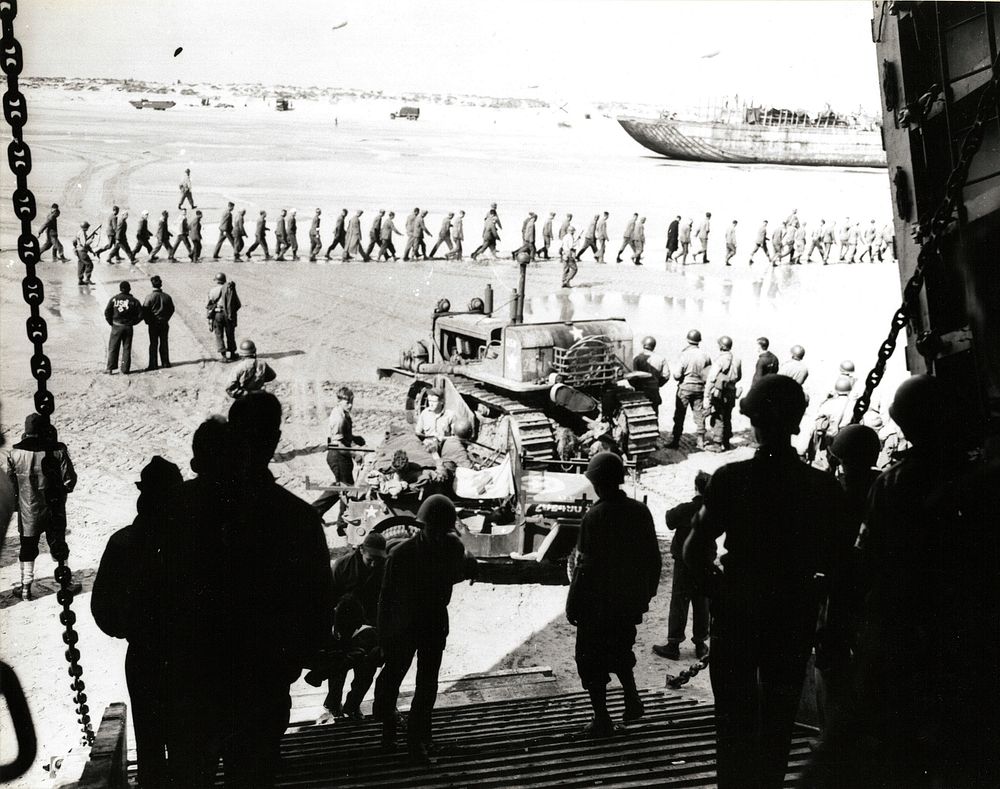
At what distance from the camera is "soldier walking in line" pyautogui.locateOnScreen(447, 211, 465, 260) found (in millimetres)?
27656

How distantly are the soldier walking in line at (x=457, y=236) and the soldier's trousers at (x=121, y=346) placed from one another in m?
12.4

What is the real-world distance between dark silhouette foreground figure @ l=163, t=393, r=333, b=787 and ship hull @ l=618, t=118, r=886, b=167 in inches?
1471

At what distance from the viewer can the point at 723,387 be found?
13.9 meters

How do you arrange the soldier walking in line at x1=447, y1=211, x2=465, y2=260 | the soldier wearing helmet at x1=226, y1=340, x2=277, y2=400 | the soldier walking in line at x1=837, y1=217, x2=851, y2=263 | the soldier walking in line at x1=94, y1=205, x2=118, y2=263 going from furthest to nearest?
the soldier walking in line at x1=837, y1=217, x2=851, y2=263, the soldier walking in line at x1=447, y1=211, x2=465, y2=260, the soldier walking in line at x1=94, y1=205, x2=118, y2=263, the soldier wearing helmet at x1=226, y1=340, x2=277, y2=400

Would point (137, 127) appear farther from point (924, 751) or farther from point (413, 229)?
point (924, 751)

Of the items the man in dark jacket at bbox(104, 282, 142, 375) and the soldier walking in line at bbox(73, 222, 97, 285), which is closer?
the man in dark jacket at bbox(104, 282, 142, 375)

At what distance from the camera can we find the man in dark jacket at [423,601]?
464cm

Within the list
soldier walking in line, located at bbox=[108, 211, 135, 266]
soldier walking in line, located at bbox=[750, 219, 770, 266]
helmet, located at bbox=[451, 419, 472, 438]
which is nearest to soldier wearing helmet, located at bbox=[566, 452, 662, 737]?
helmet, located at bbox=[451, 419, 472, 438]

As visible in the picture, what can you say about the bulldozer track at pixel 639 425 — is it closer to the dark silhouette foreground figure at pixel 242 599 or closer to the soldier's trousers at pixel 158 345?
the soldier's trousers at pixel 158 345

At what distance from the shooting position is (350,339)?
20.0m

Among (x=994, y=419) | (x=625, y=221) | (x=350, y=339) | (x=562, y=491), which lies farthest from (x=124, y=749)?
(x=625, y=221)

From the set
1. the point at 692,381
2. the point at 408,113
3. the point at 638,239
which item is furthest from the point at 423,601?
the point at 408,113

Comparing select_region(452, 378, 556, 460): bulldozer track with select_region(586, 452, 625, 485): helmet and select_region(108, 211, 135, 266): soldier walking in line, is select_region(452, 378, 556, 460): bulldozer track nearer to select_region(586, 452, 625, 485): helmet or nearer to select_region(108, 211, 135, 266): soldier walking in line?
select_region(586, 452, 625, 485): helmet

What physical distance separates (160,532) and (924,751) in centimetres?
295
